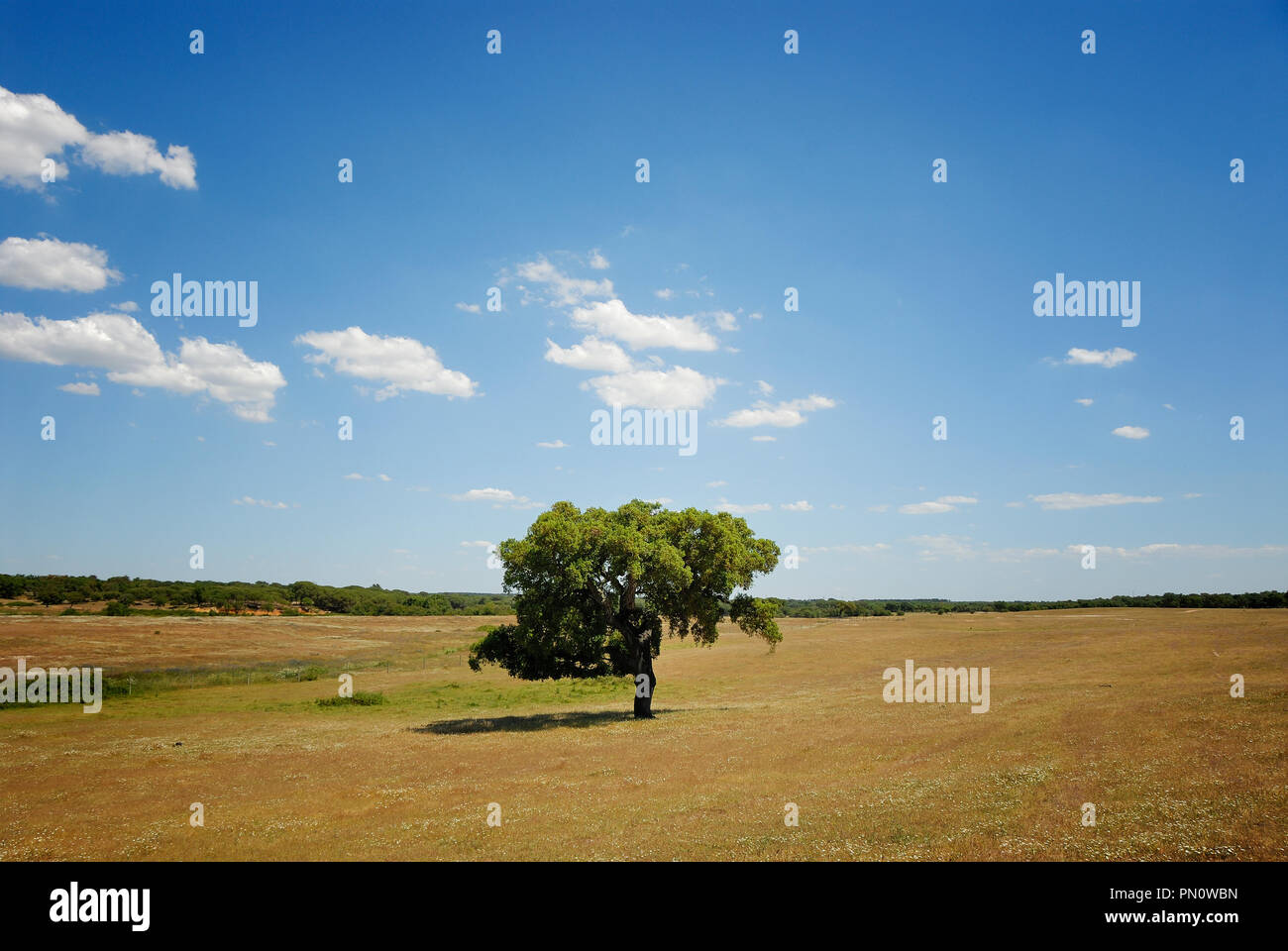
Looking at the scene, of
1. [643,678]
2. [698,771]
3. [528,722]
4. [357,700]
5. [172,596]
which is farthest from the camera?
[172,596]

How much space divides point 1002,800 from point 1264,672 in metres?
29.1

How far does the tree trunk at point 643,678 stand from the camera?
3994 centimetres

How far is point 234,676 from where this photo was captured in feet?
216

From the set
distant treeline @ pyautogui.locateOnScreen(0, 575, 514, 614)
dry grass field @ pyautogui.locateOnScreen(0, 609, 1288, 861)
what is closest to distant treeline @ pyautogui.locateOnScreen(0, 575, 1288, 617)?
distant treeline @ pyautogui.locateOnScreen(0, 575, 514, 614)

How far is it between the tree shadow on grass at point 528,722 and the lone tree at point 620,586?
2.69m

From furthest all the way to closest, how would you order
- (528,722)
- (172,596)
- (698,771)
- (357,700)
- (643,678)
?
(172,596) → (357,700) → (528,722) → (643,678) → (698,771)

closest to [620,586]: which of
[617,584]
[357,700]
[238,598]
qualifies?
[617,584]

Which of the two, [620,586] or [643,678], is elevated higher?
[620,586]

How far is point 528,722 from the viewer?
133 feet

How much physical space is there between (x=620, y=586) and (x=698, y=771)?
18085 millimetres

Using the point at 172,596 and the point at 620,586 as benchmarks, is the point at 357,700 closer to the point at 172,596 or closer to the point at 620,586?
the point at 620,586
